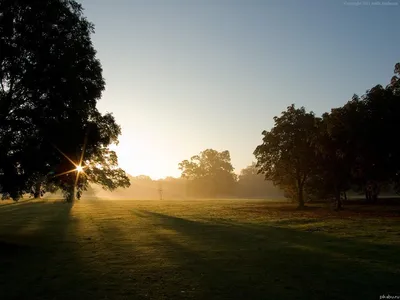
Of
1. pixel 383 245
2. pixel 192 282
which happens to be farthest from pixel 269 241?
pixel 192 282

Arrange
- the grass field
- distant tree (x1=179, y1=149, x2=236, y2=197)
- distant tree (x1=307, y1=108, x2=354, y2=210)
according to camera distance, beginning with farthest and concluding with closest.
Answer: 1. distant tree (x1=179, y1=149, x2=236, y2=197)
2. distant tree (x1=307, y1=108, x2=354, y2=210)
3. the grass field

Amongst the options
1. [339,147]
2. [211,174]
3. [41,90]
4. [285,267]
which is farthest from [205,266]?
[211,174]

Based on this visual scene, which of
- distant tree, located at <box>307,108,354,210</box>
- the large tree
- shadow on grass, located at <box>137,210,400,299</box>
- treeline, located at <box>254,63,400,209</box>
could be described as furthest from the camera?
distant tree, located at <box>307,108,354,210</box>

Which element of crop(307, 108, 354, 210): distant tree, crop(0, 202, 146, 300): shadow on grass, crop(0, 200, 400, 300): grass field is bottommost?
crop(0, 202, 146, 300): shadow on grass

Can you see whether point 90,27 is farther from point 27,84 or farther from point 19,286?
point 19,286

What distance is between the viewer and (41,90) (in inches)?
899

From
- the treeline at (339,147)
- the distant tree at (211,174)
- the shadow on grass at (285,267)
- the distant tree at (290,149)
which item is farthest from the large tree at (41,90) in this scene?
the distant tree at (211,174)

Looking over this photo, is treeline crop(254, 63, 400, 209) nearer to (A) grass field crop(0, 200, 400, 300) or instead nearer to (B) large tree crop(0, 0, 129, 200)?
(A) grass field crop(0, 200, 400, 300)

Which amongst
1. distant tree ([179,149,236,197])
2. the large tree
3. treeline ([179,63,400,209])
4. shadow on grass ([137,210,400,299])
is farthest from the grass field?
distant tree ([179,149,236,197])

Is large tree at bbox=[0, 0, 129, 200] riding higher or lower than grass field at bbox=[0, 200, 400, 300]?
higher

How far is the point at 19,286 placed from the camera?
1275 cm

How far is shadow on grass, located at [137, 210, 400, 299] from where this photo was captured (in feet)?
37.9

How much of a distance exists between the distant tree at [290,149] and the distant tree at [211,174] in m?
122

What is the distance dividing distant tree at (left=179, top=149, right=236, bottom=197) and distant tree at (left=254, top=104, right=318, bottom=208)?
121900mm
